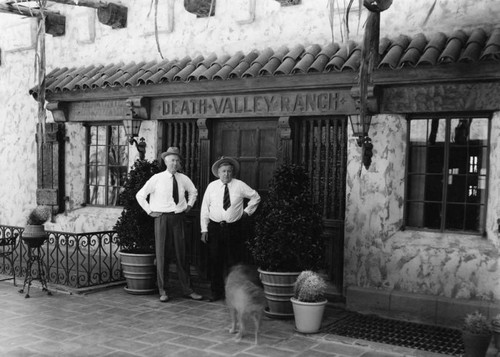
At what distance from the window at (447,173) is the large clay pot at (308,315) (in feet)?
6.93

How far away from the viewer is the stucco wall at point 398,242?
7.36 metres

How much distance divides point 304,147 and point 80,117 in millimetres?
4990

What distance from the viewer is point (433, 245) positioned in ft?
25.3

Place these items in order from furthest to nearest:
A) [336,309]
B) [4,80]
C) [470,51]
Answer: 1. [4,80]
2. [336,309]
3. [470,51]

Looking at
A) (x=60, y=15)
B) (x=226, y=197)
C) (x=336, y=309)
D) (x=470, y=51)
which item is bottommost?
(x=336, y=309)

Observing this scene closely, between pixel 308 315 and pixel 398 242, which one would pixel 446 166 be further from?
pixel 308 315

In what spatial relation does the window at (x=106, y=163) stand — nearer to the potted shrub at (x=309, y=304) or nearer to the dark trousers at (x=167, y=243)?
the dark trousers at (x=167, y=243)

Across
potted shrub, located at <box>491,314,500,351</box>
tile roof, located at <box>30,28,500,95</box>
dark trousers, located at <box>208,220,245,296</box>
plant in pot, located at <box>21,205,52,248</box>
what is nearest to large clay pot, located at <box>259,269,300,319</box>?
dark trousers, located at <box>208,220,245,296</box>

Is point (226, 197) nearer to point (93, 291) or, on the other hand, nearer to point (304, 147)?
point (304, 147)

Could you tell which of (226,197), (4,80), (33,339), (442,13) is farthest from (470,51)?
(4,80)

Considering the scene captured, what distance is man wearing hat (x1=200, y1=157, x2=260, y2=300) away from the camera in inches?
333

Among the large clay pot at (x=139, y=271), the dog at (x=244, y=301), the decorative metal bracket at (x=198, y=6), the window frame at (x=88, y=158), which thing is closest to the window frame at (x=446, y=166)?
the dog at (x=244, y=301)

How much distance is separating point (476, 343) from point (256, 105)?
484 centimetres

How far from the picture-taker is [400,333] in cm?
712
